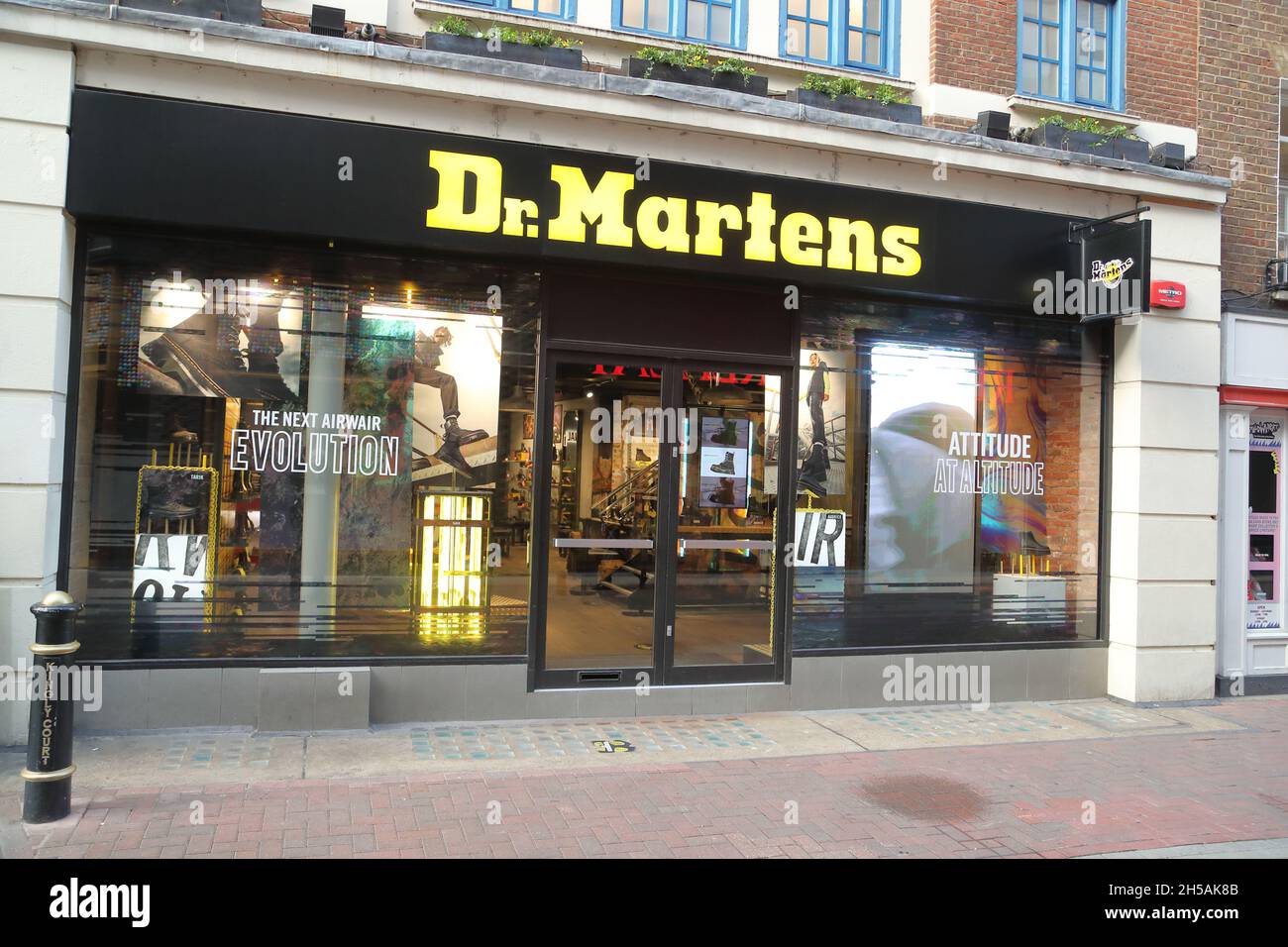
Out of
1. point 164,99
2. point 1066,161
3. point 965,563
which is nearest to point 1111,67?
point 1066,161

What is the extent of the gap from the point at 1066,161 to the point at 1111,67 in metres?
1.89

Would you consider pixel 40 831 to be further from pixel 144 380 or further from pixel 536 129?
pixel 536 129

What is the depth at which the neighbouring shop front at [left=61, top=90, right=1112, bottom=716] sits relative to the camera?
7059 mm

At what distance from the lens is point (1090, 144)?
9.06 metres

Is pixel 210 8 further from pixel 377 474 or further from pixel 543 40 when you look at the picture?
pixel 377 474

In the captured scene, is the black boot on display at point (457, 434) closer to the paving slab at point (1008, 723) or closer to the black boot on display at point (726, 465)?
the black boot on display at point (726, 465)

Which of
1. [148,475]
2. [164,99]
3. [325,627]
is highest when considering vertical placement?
[164,99]

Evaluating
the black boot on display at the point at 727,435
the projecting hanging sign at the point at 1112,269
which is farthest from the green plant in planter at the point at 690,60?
the projecting hanging sign at the point at 1112,269

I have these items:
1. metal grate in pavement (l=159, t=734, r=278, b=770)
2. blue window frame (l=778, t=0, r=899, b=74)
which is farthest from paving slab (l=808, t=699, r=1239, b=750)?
blue window frame (l=778, t=0, r=899, b=74)

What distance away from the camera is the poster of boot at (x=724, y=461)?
328 inches

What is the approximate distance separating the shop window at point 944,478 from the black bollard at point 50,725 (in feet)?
17.7

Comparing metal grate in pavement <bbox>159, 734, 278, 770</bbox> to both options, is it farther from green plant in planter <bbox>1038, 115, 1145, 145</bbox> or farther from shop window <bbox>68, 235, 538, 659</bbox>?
green plant in planter <bbox>1038, 115, 1145, 145</bbox>

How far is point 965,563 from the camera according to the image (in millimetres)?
9109

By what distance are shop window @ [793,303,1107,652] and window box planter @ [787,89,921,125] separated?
1.61 meters
